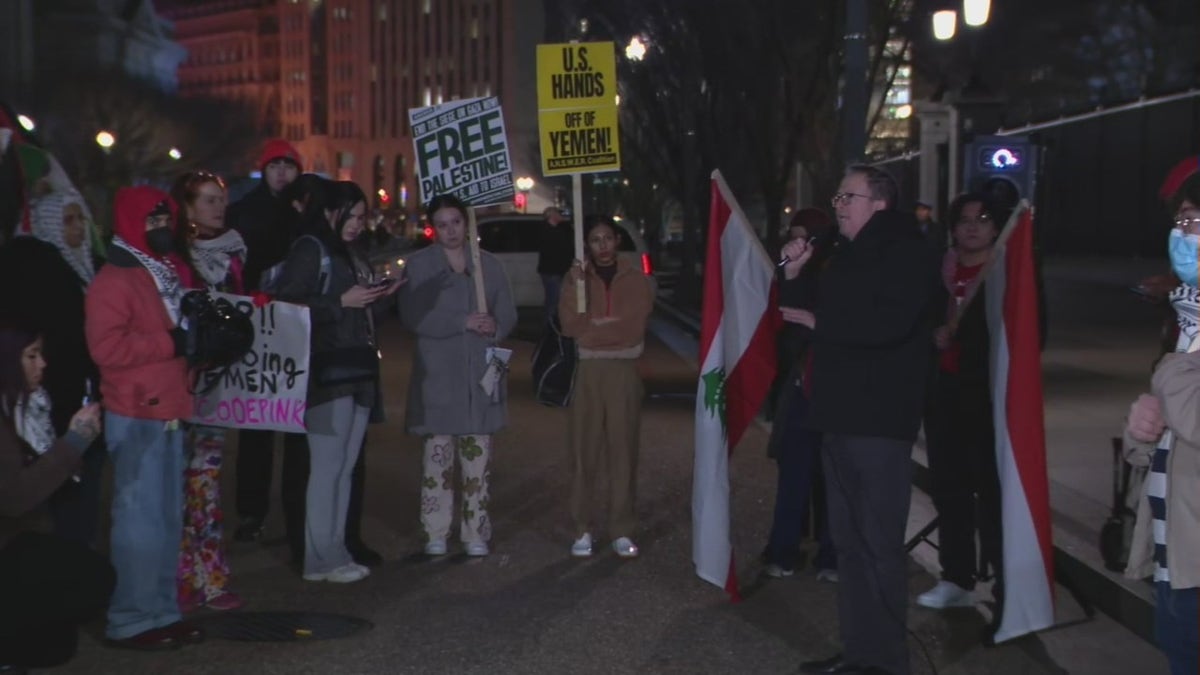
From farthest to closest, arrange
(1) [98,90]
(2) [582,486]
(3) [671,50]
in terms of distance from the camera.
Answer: (1) [98,90] < (3) [671,50] < (2) [582,486]

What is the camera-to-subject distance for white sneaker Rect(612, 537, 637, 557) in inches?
320

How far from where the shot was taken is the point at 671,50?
2970 cm

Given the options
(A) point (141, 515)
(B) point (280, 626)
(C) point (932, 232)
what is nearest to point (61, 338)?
(A) point (141, 515)

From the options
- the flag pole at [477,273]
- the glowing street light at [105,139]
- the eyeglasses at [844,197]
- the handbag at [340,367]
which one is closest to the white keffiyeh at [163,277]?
the handbag at [340,367]

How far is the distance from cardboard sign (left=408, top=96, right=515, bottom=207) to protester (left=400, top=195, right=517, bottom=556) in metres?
0.50

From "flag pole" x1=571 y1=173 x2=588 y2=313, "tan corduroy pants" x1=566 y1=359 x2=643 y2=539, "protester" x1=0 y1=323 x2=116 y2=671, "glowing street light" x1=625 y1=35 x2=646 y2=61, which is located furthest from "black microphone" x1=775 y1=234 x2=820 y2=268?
"glowing street light" x1=625 y1=35 x2=646 y2=61

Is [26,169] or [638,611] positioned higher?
[26,169]

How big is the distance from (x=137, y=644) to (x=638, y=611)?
7.25ft

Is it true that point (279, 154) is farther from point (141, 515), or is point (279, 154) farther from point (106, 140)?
point (106, 140)

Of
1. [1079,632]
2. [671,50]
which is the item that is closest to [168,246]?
[1079,632]

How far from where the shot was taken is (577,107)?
357 inches

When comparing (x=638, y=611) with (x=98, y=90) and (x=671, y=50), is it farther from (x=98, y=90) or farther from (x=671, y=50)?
(x=98, y=90)

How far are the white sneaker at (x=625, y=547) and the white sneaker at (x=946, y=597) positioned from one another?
162 centimetres

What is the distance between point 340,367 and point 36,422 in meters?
2.06
